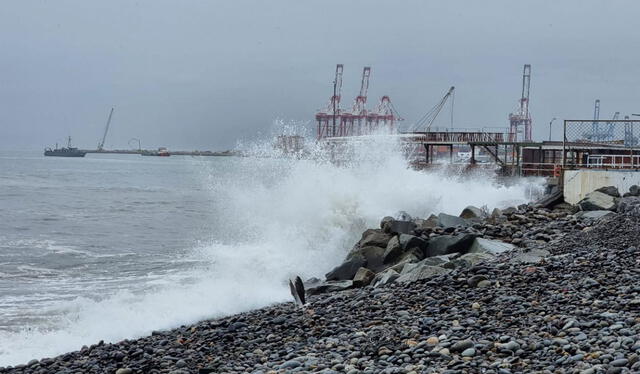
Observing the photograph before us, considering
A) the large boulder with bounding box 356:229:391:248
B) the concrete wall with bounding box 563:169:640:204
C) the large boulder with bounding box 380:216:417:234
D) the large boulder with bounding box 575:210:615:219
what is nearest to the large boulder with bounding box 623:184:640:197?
the concrete wall with bounding box 563:169:640:204

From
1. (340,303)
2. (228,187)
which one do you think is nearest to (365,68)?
(228,187)

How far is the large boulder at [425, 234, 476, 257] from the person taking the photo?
13.2 metres

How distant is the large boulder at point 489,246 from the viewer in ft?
40.0

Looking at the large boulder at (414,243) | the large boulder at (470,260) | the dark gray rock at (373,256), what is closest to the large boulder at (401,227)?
the dark gray rock at (373,256)

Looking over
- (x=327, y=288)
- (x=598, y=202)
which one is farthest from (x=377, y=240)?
(x=598, y=202)

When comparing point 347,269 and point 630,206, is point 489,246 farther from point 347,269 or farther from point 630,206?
point 630,206

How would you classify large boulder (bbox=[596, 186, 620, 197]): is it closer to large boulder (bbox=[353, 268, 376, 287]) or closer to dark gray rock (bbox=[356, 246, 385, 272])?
dark gray rock (bbox=[356, 246, 385, 272])

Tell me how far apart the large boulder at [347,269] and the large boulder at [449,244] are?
124cm

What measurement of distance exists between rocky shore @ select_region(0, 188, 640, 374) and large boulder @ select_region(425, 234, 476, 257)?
67 centimetres

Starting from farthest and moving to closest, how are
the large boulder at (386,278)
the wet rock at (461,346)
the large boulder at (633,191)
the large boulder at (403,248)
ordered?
the large boulder at (633,191)
the large boulder at (403,248)
the large boulder at (386,278)
the wet rock at (461,346)

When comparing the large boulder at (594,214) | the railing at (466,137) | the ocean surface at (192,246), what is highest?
the railing at (466,137)

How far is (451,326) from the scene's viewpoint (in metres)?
6.86

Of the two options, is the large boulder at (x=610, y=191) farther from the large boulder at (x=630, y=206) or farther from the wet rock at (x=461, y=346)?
the wet rock at (x=461, y=346)

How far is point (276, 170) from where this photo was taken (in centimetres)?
2845
